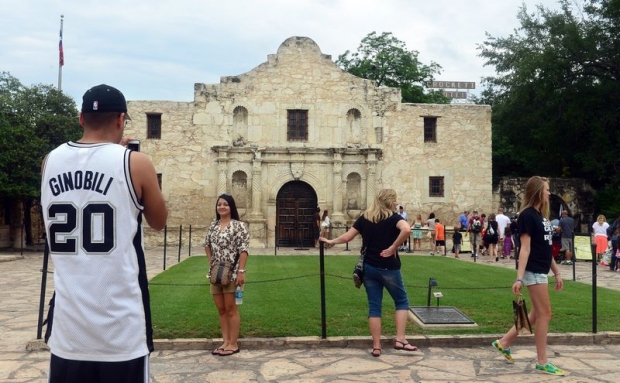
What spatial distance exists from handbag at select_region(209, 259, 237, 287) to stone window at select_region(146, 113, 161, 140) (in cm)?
2097

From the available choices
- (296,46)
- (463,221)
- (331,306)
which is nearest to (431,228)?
(463,221)

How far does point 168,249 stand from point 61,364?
2246 centimetres

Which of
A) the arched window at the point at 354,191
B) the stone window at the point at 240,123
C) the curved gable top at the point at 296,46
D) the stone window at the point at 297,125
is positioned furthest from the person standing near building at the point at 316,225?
the curved gable top at the point at 296,46

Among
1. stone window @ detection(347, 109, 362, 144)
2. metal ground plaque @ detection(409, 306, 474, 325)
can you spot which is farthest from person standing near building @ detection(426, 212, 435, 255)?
metal ground plaque @ detection(409, 306, 474, 325)

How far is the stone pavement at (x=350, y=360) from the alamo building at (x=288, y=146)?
18.6 metres

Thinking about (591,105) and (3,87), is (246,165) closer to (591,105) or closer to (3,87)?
(591,105)

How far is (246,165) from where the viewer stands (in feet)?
86.8

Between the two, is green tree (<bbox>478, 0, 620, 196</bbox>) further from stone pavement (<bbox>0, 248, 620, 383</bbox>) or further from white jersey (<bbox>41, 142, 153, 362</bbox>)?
white jersey (<bbox>41, 142, 153, 362</bbox>)

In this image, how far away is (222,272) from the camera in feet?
21.7

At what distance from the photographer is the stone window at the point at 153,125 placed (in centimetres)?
2658

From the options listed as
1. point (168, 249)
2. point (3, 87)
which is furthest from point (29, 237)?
point (3, 87)

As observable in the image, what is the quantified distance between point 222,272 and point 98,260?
3831mm

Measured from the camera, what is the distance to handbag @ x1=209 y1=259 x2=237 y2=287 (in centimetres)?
659

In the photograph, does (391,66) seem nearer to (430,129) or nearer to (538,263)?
(430,129)
